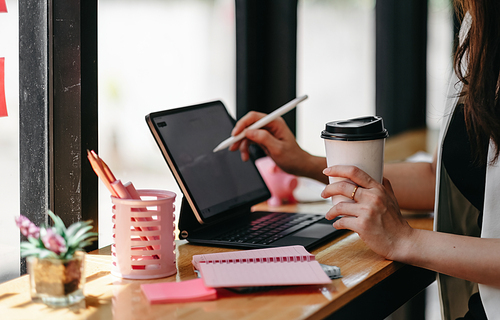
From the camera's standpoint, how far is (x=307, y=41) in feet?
8.42

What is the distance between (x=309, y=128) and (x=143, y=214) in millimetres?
1784

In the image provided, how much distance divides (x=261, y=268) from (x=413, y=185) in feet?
2.09

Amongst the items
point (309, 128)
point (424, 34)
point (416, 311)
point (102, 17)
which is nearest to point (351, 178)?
point (102, 17)

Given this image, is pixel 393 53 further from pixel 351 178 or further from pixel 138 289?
Result: pixel 138 289

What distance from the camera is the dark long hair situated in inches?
37.2

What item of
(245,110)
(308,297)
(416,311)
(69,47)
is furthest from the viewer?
(416,311)

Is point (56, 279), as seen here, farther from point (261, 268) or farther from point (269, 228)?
point (269, 228)

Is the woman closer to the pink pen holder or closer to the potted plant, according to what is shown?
the pink pen holder

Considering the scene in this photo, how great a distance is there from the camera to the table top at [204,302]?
664mm

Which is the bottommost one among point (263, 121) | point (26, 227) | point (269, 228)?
point (269, 228)

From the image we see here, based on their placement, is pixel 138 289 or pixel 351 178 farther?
pixel 351 178

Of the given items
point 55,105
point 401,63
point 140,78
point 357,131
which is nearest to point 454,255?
point 357,131

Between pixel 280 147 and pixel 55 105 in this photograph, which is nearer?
pixel 55 105

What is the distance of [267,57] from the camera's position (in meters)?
1.79
